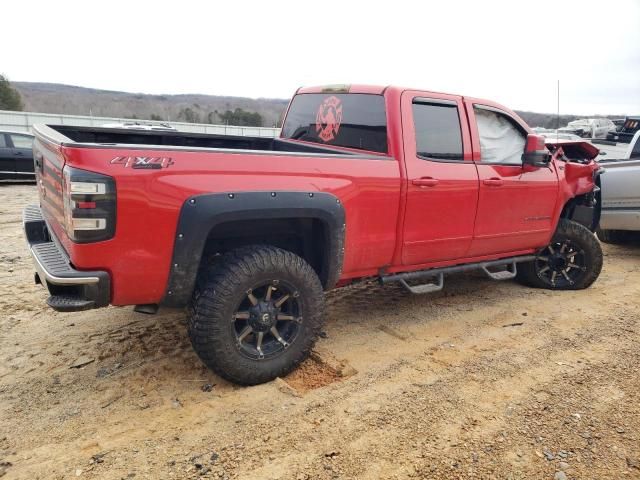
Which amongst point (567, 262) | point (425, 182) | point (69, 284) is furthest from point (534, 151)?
point (69, 284)

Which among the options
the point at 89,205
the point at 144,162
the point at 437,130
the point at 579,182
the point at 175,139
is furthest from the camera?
the point at 579,182

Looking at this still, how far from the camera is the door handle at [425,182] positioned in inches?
140

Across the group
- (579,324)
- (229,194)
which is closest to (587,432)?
(579,324)

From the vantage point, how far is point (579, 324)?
4172 millimetres

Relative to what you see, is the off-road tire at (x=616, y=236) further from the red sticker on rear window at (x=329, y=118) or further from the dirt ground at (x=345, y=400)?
the red sticker on rear window at (x=329, y=118)

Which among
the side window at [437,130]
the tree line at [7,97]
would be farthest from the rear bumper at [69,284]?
the tree line at [7,97]

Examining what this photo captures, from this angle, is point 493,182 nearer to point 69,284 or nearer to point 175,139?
point 175,139

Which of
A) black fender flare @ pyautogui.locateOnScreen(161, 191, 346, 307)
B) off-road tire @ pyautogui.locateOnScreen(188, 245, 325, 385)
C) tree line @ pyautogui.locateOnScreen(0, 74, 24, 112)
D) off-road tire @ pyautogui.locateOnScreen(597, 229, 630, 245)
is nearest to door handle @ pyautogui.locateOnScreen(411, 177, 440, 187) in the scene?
black fender flare @ pyautogui.locateOnScreen(161, 191, 346, 307)

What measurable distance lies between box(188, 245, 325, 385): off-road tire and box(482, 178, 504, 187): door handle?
177 cm

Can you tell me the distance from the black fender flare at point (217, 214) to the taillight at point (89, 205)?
1.18ft

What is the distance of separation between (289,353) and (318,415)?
503 mm

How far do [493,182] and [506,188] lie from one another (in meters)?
0.21

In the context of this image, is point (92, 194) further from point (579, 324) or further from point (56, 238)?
point (579, 324)

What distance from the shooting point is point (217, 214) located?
2732 mm
